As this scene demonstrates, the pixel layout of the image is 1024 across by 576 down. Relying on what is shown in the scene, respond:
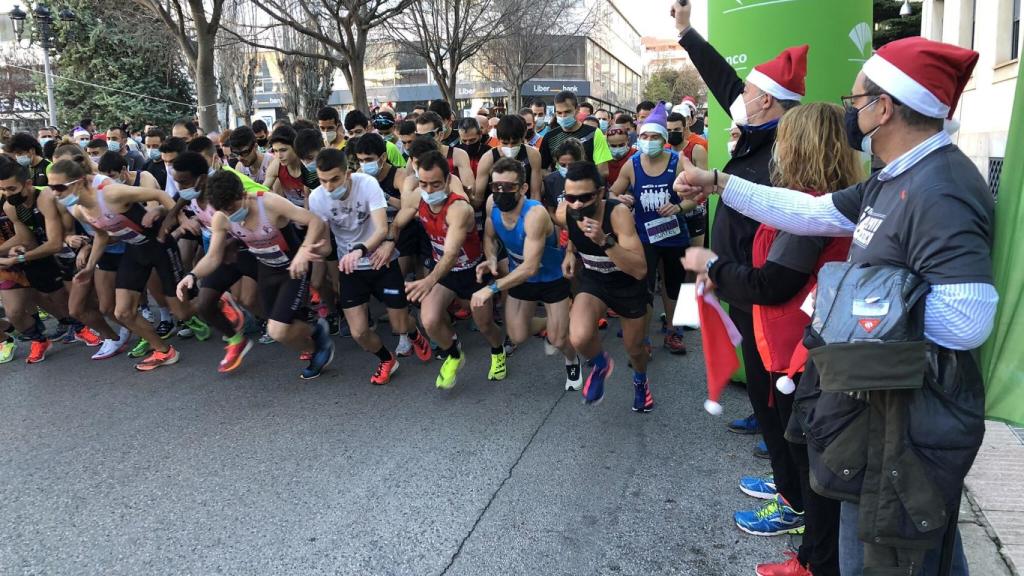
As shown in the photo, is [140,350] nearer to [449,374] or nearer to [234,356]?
[234,356]

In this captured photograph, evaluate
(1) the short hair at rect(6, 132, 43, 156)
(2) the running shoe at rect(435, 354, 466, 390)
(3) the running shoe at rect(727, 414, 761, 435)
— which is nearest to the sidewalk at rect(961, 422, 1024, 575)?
(3) the running shoe at rect(727, 414, 761, 435)

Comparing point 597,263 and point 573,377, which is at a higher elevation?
point 597,263

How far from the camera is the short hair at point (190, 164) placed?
213 inches

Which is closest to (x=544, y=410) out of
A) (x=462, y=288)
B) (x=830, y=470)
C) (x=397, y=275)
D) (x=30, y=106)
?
(x=462, y=288)

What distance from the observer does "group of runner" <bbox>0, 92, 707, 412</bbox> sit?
15.3 feet

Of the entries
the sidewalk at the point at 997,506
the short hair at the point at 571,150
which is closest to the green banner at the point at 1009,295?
the sidewalk at the point at 997,506

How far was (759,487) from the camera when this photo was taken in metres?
3.38

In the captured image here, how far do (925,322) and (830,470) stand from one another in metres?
0.49

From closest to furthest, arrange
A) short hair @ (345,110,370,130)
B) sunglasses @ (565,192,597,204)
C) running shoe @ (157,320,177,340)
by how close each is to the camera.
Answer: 1. sunglasses @ (565,192,597,204)
2. running shoe @ (157,320,177,340)
3. short hair @ (345,110,370,130)

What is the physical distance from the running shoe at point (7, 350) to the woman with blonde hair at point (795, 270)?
6.84m

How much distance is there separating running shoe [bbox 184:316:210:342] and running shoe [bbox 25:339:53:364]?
119 cm

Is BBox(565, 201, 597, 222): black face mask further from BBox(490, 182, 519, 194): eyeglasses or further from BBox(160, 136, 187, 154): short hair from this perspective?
A: BBox(160, 136, 187, 154): short hair

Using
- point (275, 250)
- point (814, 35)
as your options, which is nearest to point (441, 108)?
point (275, 250)

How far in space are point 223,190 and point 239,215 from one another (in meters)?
0.23
